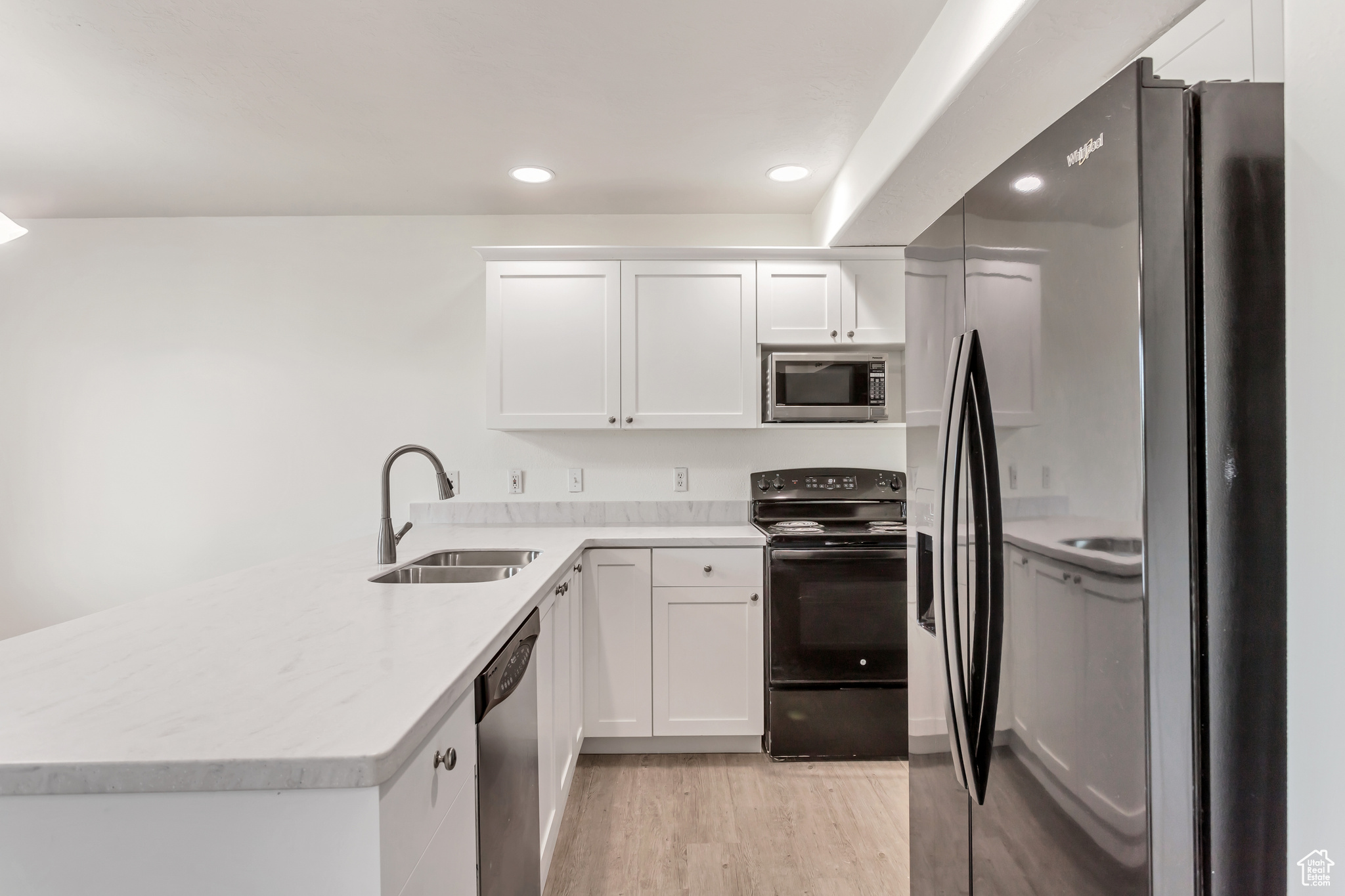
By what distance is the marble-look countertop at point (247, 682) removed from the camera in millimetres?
782

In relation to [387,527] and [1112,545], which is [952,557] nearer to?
[1112,545]

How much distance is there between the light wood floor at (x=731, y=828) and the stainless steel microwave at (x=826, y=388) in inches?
55.1

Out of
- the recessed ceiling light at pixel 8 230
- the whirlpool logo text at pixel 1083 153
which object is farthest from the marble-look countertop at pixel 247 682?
the whirlpool logo text at pixel 1083 153

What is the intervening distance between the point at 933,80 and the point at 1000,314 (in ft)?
3.20

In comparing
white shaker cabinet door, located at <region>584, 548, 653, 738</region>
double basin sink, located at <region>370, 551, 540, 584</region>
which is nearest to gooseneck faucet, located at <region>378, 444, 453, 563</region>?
double basin sink, located at <region>370, 551, 540, 584</region>

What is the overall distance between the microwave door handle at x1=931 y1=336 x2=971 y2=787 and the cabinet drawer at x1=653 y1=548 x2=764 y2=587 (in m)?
1.44

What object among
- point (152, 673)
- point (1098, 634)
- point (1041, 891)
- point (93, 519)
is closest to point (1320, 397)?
point (1098, 634)

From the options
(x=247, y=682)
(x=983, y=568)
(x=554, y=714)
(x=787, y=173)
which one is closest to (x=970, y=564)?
(x=983, y=568)

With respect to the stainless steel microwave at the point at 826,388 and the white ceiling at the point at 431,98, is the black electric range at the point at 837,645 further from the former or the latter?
the white ceiling at the point at 431,98

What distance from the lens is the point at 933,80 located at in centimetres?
177

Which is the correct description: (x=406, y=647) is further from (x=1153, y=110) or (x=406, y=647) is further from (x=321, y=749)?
(x=1153, y=110)

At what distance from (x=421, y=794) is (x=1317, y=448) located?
1.24 meters

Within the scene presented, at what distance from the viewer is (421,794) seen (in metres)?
0.93

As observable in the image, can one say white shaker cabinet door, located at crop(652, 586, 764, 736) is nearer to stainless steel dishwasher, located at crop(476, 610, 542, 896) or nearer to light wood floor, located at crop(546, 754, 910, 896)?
light wood floor, located at crop(546, 754, 910, 896)
